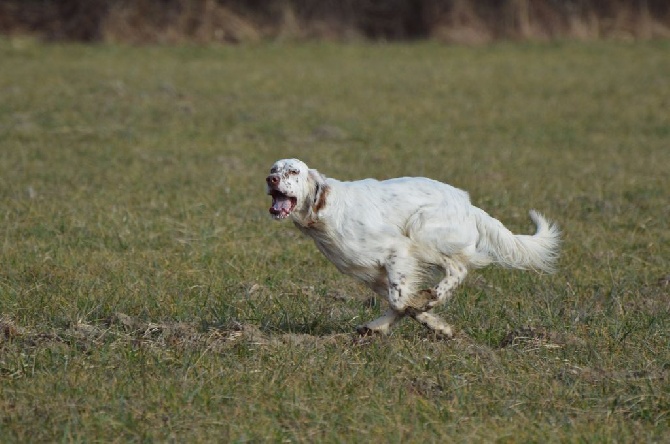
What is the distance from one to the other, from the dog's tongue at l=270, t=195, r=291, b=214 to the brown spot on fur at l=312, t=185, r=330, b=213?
0.55 ft

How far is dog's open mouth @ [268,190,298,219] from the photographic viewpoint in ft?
17.2

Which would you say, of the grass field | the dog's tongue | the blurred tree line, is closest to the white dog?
the dog's tongue

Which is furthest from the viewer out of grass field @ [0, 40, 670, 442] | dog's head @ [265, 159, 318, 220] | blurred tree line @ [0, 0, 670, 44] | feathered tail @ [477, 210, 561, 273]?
blurred tree line @ [0, 0, 670, 44]

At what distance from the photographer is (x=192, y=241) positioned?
7.71 meters

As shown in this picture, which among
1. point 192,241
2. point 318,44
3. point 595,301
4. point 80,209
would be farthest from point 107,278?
point 318,44

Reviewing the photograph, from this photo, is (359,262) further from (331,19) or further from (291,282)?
(331,19)

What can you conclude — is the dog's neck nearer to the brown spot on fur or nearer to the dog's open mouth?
the brown spot on fur

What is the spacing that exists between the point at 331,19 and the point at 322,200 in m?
18.7

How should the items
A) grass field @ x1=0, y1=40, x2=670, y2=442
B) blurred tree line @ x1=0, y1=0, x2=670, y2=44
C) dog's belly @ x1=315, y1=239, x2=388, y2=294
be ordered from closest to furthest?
grass field @ x1=0, y1=40, x2=670, y2=442 → dog's belly @ x1=315, y1=239, x2=388, y2=294 → blurred tree line @ x1=0, y1=0, x2=670, y2=44

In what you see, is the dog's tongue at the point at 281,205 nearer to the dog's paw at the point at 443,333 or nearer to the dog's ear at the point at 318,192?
the dog's ear at the point at 318,192

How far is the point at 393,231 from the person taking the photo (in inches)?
220

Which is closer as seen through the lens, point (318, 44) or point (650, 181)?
point (650, 181)

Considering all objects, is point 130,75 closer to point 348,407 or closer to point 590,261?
point 590,261

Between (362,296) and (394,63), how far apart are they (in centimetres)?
1384
